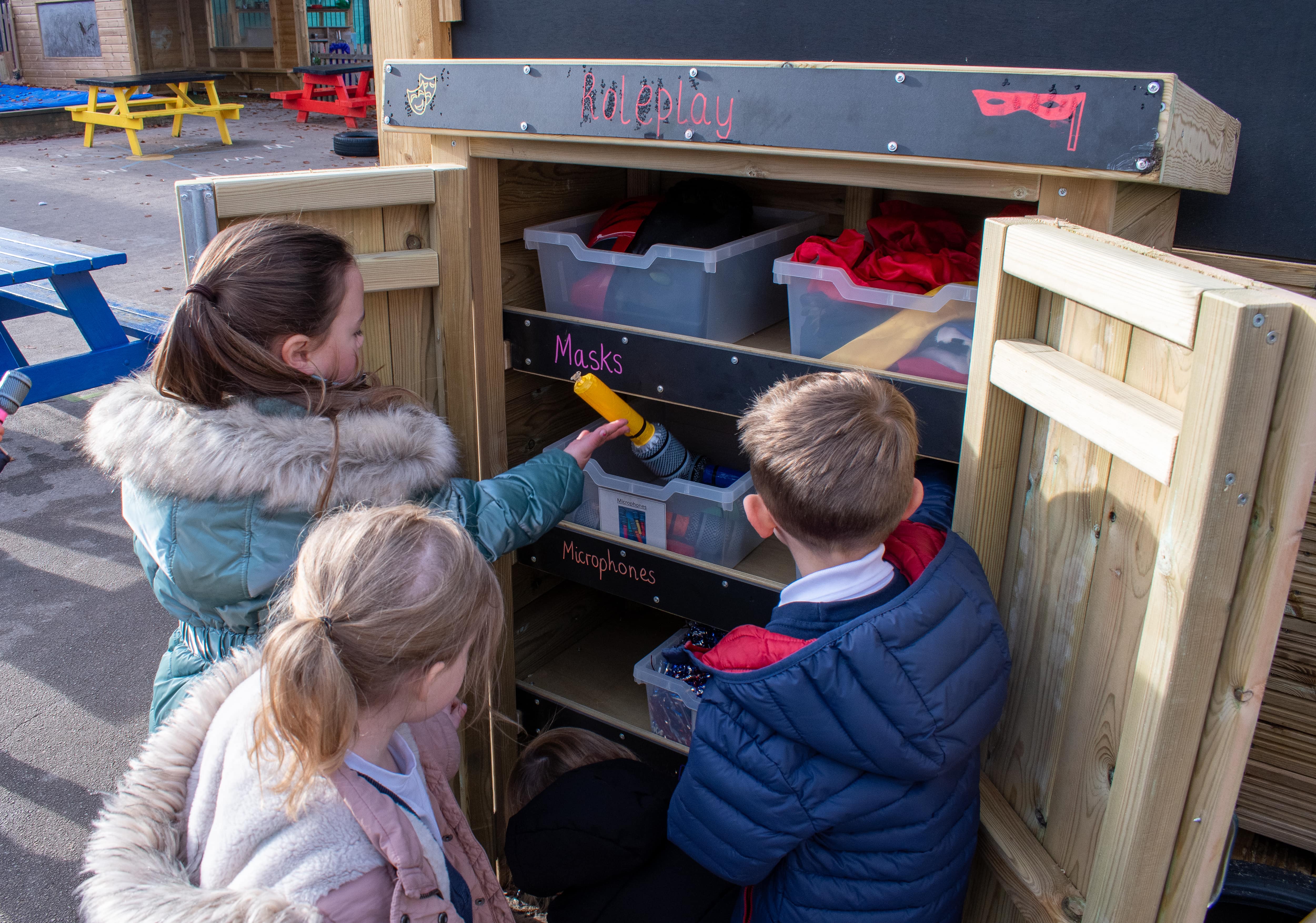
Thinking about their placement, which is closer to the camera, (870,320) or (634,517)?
(870,320)

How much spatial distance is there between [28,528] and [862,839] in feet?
13.2

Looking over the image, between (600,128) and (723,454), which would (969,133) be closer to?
(600,128)

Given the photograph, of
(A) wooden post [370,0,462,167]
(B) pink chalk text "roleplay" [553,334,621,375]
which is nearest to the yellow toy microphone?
(B) pink chalk text "roleplay" [553,334,621,375]

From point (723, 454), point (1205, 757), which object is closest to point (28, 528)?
point (723, 454)

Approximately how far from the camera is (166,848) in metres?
1.16

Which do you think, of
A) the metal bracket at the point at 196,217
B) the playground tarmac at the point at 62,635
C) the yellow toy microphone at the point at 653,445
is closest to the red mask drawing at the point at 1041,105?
the yellow toy microphone at the point at 653,445

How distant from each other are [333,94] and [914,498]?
15770 millimetres

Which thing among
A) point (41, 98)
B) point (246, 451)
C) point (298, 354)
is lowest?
point (246, 451)

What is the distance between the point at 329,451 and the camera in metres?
1.53

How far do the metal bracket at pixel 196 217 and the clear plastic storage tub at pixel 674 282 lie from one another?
706 millimetres

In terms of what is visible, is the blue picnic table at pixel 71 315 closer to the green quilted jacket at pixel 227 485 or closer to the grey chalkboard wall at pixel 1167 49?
the green quilted jacket at pixel 227 485

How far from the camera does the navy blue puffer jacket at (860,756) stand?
125 centimetres

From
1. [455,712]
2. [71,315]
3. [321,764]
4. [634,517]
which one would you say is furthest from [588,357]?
[71,315]

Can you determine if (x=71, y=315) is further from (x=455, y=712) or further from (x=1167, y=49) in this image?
(x=1167, y=49)
